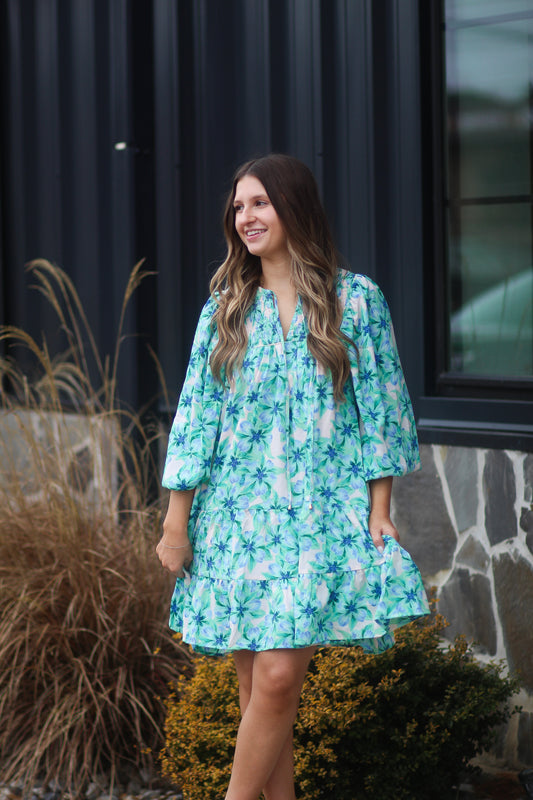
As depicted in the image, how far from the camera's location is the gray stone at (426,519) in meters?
3.88

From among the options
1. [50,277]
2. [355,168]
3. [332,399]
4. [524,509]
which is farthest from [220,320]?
[50,277]

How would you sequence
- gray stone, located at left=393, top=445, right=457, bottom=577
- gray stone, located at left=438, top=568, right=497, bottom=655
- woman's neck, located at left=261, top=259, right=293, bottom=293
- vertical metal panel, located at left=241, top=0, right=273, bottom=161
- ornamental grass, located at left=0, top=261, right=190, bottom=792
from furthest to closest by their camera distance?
1. vertical metal panel, located at left=241, top=0, right=273, bottom=161
2. gray stone, located at left=393, top=445, right=457, bottom=577
3. gray stone, located at left=438, top=568, right=497, bottom=655
4. ornamental grass, located at left=0, top=261, right=190, bottom=792
5. woman's neck, located at left=261, top=259, right=293, bottom=293

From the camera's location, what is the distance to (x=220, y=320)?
2.63 m

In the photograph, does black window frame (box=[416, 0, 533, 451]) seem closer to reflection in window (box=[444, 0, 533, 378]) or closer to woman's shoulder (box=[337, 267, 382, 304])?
reflection in window (box=[444, 0, 533, 378])

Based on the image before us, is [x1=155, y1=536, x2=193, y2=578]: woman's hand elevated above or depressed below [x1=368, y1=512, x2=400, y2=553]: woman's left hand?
below

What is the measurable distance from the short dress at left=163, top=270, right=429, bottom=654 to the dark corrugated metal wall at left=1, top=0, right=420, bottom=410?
1.57 metres

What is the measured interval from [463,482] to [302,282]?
1505 mm

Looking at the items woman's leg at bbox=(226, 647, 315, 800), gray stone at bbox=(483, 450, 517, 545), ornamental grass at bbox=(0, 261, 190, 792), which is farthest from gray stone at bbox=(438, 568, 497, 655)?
woman's leg at bbox=(226, 647, 315, 800)

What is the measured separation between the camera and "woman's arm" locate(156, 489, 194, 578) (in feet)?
8.54

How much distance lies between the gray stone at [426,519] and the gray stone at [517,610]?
246 mm

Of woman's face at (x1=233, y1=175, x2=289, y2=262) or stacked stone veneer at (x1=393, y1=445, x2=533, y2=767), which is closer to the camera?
woman's face at (x1=233, y1=175, x2=289, y2=262)

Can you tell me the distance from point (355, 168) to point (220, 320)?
5.99 ft

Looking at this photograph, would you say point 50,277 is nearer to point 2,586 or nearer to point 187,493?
point 2,586

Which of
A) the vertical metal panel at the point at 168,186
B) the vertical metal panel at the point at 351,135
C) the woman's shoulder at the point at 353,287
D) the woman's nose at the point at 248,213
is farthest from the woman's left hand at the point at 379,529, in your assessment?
the vertical metal panel at the point at 168,186
